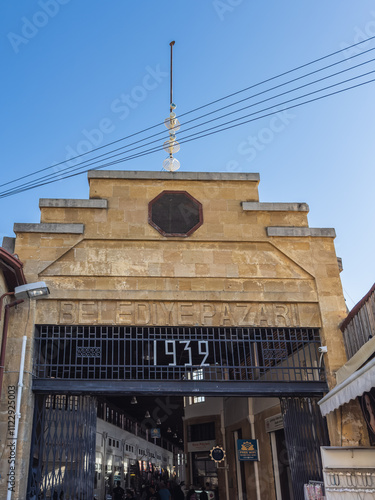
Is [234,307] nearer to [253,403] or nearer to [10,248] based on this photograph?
[10,248]

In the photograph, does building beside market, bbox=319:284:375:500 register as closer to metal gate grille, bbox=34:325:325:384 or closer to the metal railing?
the metal railing

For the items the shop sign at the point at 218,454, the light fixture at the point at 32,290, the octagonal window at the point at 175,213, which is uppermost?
the octagonal window at the point at 175,213

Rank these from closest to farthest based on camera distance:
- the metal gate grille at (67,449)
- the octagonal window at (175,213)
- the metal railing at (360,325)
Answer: the metal railing at (360,325)
the metal gate grille at (67,449)
the octagonal window at (175,213)

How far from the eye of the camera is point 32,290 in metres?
10.5

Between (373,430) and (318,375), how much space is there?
2249 millimetres

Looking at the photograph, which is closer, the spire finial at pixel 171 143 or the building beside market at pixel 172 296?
the building beside market at pixel 172 296

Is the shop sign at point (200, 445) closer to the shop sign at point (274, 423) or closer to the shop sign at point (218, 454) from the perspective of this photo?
the shop sign at point (218, 454)

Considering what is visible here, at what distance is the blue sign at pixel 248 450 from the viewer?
16125 mm

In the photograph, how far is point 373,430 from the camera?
31.7 feet

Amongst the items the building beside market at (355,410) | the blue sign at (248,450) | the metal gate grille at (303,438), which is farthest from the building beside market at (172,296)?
the blue sign at (248,450)

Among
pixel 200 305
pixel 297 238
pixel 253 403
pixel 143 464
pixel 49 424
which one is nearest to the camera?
pixel 49 424

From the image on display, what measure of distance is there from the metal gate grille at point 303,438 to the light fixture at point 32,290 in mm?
6292

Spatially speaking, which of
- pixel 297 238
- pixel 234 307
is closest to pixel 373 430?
pixel 234 307

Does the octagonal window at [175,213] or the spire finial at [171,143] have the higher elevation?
the spire finial at [171,143]
